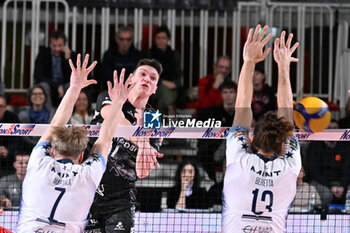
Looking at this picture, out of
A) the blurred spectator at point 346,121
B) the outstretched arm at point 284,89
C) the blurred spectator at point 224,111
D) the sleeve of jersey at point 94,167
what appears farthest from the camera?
the blurred spectator at point 346,121

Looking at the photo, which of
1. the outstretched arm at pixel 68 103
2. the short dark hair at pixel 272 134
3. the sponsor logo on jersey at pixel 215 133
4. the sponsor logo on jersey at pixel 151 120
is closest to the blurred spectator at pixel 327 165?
the sponsor logo on jersey at pixel 215 133

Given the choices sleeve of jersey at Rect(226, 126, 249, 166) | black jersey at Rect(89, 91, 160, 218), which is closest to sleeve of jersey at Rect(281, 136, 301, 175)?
sleeve of jersey at Rect(226, 126, 249, 166)

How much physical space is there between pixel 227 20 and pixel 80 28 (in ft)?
9.36

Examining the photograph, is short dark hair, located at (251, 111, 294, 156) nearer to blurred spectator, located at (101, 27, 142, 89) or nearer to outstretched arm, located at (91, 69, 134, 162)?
outstretched arm, located at (91, 69, 134, 162)

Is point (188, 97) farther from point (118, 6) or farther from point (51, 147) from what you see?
point (51, 147)

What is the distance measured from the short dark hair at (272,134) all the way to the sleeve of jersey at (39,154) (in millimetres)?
1733

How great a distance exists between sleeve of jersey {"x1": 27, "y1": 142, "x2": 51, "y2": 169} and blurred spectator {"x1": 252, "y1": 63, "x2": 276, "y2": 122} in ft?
19.6

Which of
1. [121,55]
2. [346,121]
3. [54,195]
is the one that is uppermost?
[121,55]

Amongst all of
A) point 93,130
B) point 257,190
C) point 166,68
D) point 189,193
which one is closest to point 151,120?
point 93,130

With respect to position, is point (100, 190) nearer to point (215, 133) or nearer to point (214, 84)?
point (215, 133)

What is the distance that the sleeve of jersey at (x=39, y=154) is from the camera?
5648 millimetres

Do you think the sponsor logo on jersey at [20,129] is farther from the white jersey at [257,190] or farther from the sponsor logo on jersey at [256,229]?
the sponsor logo on jersey at [256,229]

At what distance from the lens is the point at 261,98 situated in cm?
1144

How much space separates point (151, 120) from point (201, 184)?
3168 millimetres
